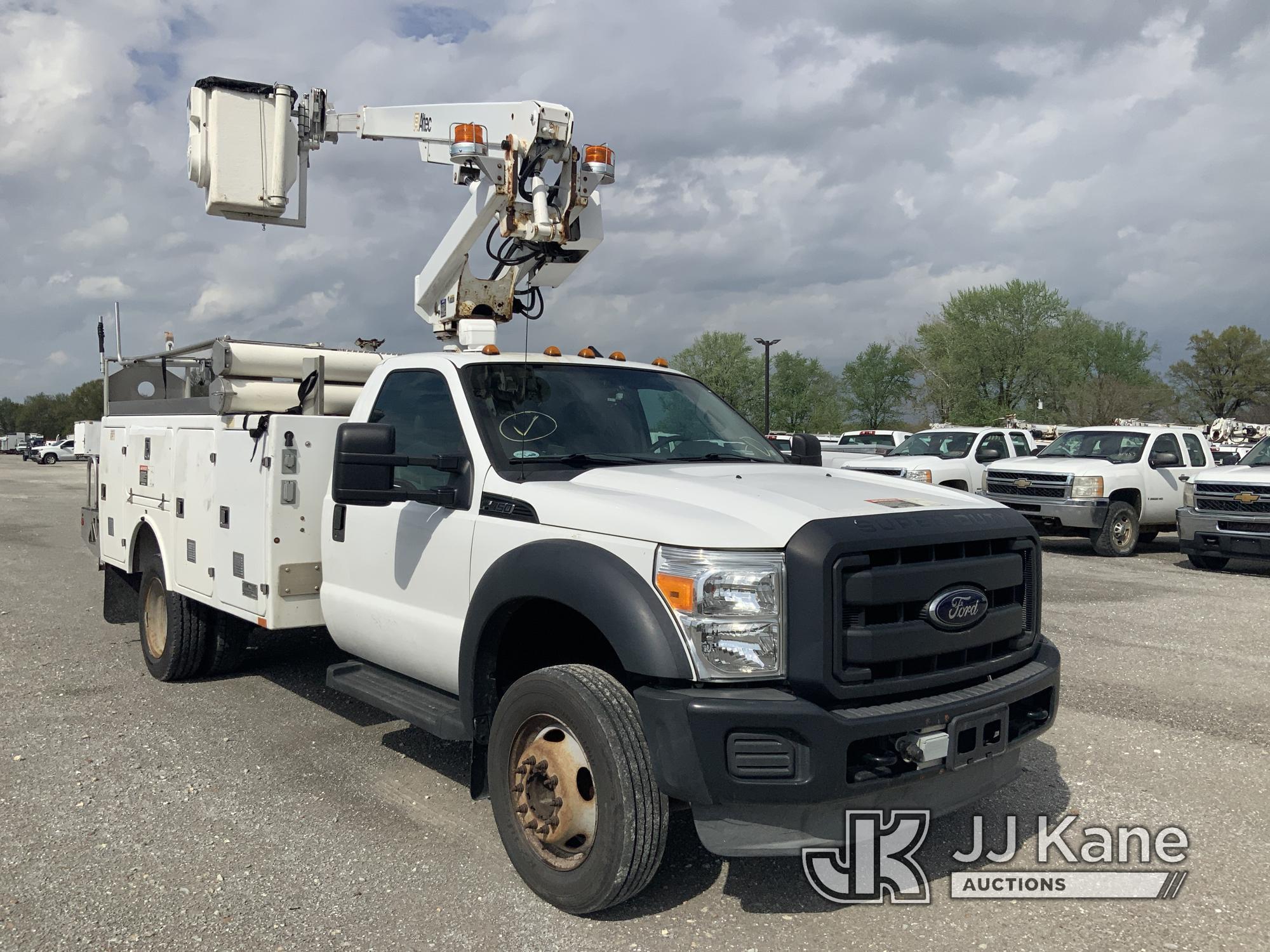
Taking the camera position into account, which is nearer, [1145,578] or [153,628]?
[153,628]

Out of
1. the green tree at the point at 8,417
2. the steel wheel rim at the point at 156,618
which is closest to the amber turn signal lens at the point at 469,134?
the steel wheel rim at the point at 156,618

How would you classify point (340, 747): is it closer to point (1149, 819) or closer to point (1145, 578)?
point (1149, 819)

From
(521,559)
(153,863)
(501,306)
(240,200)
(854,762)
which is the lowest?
(153,863)

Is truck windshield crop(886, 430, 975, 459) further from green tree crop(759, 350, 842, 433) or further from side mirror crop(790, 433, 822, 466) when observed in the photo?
green tree crop(759, 350, 842, 433)

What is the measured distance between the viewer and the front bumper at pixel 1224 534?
1217 cm

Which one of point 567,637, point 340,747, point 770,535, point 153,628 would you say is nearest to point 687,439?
point 567,637

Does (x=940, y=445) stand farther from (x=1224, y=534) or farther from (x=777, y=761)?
(x=777, y=761)

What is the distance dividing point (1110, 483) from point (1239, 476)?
6.55 ft

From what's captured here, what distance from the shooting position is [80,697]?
6.50m

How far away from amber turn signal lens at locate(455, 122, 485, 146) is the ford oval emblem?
4.67 meters

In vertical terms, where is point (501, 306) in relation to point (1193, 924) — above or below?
above

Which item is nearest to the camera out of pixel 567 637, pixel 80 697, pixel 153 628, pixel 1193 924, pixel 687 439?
pixel 1193 924

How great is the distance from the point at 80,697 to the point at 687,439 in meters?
4.33

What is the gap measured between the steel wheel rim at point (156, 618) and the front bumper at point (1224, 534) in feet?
38.0
